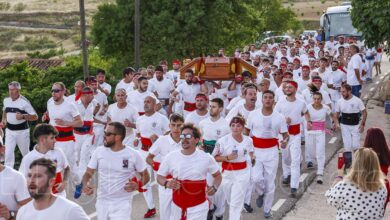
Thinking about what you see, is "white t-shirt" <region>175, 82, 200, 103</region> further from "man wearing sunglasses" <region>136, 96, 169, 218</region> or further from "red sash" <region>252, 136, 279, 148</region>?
"red sash" <region>252, 136, 279, 148</region>

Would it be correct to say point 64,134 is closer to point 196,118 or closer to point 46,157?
point 196,118

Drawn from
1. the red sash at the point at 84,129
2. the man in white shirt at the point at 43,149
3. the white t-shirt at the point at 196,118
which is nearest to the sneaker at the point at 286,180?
the white t-shirt at the point at 196,118

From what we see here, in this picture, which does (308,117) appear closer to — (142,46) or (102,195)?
(102,195)

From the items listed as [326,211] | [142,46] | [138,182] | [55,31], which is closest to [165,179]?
[138,182]

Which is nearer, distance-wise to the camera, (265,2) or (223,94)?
(223,94)

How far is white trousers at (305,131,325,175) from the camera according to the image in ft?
44.1

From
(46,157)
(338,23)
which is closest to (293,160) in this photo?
(46,157)

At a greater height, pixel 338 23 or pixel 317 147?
pixel 338 23

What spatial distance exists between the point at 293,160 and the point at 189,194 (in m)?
4.31

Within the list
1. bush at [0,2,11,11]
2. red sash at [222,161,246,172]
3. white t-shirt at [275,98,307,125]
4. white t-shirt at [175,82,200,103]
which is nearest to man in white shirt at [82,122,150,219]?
red sash at [222,161,246,172]

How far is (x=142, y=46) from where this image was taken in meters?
37.9

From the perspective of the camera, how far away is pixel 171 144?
9812 mm

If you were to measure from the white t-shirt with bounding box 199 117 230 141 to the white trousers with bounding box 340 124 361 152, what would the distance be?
3785mm

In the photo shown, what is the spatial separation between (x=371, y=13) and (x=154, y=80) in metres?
6.23
